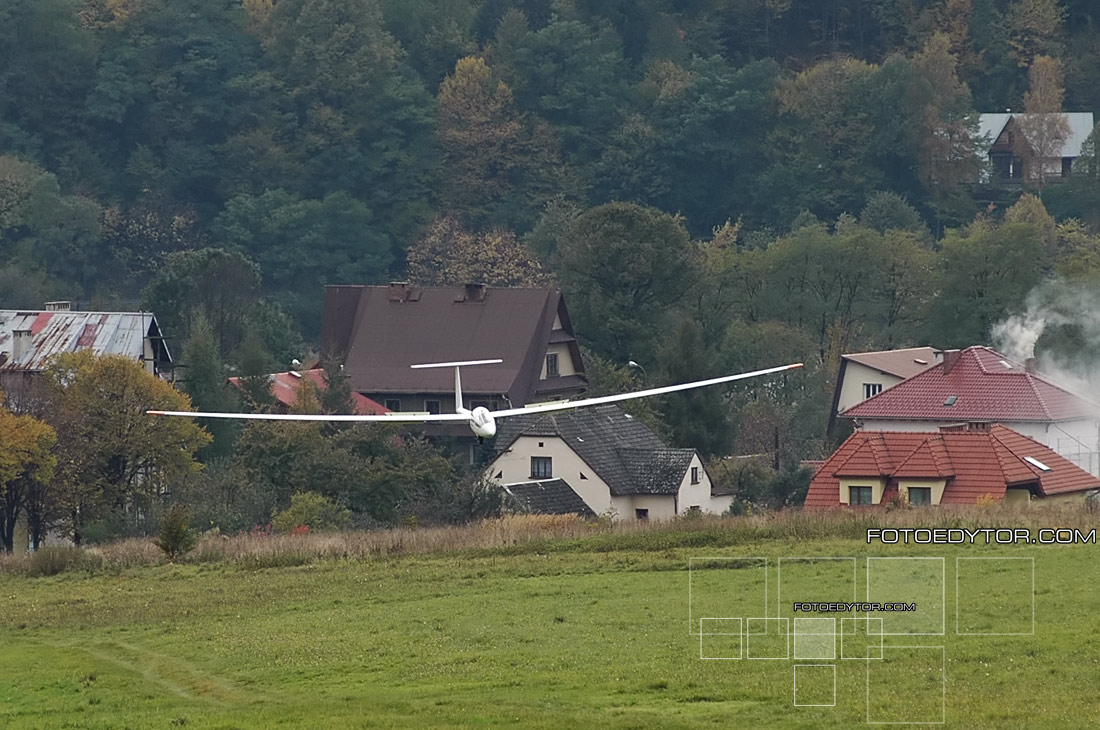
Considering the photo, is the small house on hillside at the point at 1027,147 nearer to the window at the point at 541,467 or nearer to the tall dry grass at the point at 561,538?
the window at the point at 541,467

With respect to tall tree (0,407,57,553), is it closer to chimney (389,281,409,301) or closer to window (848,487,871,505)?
window (848,487,871,505)

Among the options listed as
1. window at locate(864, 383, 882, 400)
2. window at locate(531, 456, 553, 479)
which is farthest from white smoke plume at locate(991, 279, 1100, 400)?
window at locate(531, 456, 553, 479)

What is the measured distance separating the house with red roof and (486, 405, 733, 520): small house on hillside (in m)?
5.76

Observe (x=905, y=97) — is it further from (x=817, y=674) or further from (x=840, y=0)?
(x=817, y=674)

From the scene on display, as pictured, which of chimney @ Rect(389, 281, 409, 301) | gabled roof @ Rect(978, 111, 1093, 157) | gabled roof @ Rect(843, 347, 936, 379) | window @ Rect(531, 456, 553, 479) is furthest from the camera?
gabled roof @ Rect(978, 111, 1093, 157)

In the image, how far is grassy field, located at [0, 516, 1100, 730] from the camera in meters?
25.0

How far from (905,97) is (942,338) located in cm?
5039

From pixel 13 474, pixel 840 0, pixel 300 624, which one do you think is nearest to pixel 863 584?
pixel 300 624

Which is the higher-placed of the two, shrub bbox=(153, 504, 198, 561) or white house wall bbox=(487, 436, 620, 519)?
white house wall bbox=(487, 436, 620, 519)

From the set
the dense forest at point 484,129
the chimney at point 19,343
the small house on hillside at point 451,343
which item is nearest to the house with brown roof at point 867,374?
the small house on hillside at point 451,343

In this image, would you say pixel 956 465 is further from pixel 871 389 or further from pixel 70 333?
pixel 70 333

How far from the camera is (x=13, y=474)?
58.3m

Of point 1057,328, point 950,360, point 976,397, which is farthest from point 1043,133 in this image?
point 976,397

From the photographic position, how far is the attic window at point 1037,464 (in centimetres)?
5319
